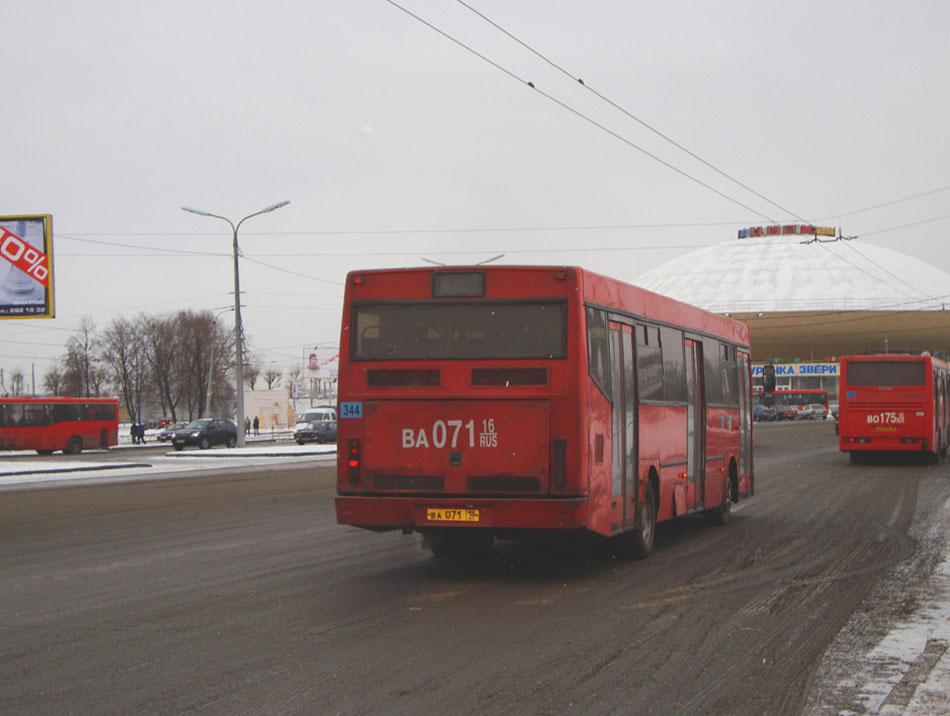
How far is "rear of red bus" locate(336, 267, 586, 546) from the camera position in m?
10.5

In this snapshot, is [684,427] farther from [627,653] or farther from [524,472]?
[627,653]

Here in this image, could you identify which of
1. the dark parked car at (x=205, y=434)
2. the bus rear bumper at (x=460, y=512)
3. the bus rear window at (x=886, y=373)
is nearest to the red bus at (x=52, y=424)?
the dark parked car at (x=205, y=434)

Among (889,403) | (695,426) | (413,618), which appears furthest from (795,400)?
(413,618)

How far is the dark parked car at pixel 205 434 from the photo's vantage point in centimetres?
5634

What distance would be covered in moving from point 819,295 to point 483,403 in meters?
103

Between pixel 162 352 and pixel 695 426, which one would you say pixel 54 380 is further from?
pixel 695 426

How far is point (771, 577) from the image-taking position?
11.0m

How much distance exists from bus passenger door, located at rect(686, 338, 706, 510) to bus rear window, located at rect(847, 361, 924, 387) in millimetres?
19738

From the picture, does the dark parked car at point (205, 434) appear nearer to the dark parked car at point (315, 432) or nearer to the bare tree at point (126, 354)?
the dark parked car at point (315, 432)

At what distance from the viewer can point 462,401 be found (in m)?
10.8

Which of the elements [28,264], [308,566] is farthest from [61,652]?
[28,264]

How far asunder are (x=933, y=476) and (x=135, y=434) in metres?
51.3

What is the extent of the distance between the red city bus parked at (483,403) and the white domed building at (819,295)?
90906 mm

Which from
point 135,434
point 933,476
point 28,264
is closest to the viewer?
point 933,476
